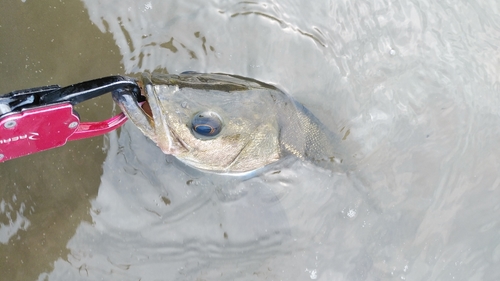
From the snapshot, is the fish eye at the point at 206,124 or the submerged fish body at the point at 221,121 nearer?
the submerged fish body at the point at 221,121

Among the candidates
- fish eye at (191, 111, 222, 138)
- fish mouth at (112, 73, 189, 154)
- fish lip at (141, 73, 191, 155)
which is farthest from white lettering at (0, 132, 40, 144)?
fish eye at (191, 111, 222, 138)

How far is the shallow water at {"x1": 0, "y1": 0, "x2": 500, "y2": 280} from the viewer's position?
3.03 meters

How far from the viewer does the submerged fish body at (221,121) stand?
7.46 ft

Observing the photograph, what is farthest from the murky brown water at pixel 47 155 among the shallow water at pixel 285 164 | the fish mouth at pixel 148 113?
the fish mouth at pixel 148 113

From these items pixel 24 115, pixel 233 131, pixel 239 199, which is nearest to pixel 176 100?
pixel 233 131

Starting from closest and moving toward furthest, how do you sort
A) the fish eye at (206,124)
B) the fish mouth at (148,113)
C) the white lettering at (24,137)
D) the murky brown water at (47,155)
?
the white lettering at (24,137) → the fish mouth at (148,113) → the fish eye at (206,124) → the murky brown water at (47,155)

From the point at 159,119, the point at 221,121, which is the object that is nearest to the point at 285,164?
the point at 221,121

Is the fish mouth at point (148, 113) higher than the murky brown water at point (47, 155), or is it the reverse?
the fish mouth at point (148, 113)

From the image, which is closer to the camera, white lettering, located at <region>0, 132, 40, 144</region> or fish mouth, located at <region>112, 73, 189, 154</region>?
white lettering, located at <region>0, 132, 40, 144</region>

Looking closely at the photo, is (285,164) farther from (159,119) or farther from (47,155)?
(47,155)

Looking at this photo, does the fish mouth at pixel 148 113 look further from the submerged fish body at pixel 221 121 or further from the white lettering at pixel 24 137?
the white lettering at pixel 24 137

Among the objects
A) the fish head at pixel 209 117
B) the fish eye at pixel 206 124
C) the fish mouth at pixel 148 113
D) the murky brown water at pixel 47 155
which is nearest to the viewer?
the fish mouth at pixel 148 113

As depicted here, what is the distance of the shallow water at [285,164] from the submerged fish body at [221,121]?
0.27 meters

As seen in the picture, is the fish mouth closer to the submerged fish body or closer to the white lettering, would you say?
the submerged fish body
